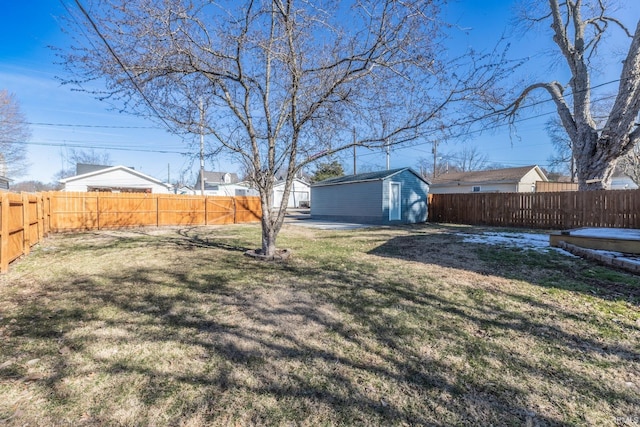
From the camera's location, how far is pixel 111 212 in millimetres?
12672

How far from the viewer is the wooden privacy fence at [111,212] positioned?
666 centimetres

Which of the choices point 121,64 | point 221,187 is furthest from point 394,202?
point 221,187

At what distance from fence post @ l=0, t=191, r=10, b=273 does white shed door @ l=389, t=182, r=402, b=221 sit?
13.0 metres

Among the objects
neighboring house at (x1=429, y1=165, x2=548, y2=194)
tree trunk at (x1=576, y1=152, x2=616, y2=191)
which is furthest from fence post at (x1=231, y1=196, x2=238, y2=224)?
neighboring house at (x1=429, y1=165, x2=548, y2=194)

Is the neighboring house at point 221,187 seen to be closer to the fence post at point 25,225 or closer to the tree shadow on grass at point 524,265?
the fence post at point 25,225

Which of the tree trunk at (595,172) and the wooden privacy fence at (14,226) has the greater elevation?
the tree trunk at (595,172)

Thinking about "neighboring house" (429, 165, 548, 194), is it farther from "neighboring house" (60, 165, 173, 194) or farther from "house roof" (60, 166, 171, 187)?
"neighboring house" (60, 165, 173, 194)

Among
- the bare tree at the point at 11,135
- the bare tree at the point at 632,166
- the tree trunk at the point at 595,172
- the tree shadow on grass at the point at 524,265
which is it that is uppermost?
the bare tree at the point at 11,135

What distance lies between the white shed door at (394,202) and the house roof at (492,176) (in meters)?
12.9

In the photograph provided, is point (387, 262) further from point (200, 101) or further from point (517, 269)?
point (200, 101)

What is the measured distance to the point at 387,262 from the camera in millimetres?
5793

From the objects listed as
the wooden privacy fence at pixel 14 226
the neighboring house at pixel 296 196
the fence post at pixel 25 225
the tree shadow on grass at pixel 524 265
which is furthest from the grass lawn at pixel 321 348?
the neighboring house at pixel 296 196

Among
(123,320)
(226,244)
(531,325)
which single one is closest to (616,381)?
(531,325)

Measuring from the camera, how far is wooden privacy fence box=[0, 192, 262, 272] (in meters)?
6.66
